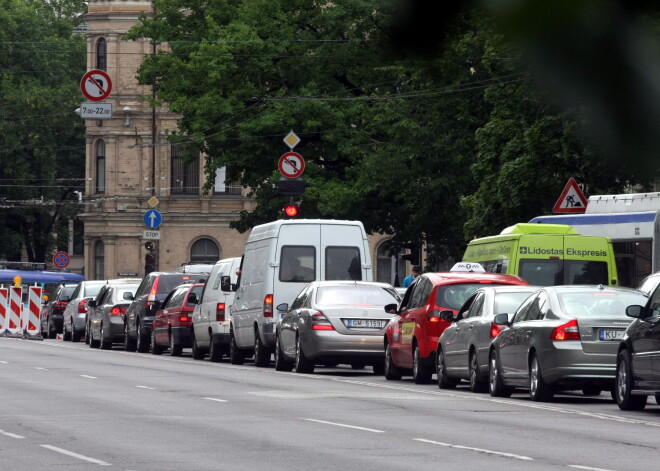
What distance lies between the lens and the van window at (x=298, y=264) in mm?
29109

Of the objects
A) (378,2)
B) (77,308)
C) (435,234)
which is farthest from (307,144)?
(378,2)

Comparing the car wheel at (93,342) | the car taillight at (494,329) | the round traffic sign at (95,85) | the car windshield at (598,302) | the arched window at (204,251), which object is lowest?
the car wheel at (93,342)

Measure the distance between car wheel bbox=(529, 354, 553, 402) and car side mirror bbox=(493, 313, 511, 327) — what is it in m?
0.91

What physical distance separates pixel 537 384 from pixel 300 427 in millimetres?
4948

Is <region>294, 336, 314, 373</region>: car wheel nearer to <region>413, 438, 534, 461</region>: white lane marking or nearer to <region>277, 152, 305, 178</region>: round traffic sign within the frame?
<region>277, 152, 305, 178</region>: round traffic sign

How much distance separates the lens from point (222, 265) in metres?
33.5

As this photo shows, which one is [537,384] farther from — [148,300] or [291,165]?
[148,300]

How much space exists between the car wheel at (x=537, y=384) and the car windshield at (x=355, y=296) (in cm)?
667

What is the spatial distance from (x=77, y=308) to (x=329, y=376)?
22868mm

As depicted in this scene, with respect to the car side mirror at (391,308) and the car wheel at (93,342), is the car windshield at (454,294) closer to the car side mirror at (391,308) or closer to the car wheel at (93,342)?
the car side mirror at (391,308)

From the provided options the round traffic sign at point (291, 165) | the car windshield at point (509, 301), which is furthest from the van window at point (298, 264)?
the round traffic sign at point (291, 165)

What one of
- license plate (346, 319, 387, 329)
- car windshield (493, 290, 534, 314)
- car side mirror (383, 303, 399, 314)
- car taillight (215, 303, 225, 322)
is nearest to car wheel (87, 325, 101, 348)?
car taillight (215, 303, 225, 322)

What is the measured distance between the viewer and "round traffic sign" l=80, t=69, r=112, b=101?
36562mm

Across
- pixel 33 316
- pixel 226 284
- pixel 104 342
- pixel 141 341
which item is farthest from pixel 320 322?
pixel 33 316
